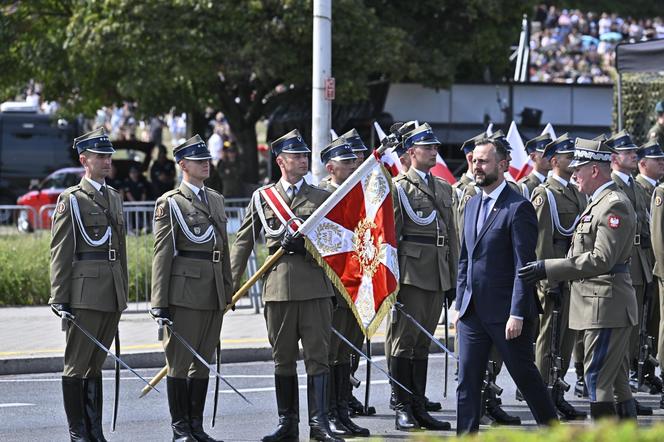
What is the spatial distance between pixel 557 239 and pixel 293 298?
2803 millimetres

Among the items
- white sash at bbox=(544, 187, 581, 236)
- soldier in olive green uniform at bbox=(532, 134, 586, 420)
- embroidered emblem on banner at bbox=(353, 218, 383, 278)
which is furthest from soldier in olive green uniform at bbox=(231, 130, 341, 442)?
white sash at bbox=(544, 187, 581, 236)

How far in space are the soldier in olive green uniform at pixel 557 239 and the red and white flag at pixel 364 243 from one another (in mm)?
1718

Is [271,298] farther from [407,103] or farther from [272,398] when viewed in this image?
[407,103]

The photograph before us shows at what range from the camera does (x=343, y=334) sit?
10.7 m

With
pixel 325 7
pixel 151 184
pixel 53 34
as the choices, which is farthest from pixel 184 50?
pixel 325 7

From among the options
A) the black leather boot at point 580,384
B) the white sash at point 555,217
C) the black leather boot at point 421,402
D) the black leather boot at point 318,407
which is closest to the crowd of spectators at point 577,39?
the black leather boot at point 580,384

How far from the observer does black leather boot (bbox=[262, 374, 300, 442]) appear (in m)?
9.58

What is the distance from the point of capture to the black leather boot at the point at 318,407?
9453mm

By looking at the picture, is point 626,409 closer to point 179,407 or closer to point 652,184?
point 179,407

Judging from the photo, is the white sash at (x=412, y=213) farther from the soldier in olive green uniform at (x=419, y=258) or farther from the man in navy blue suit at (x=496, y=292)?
the man in navy blue suit at (x=496, y=292)

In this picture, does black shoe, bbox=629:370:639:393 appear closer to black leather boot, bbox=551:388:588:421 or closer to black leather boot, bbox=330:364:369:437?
black leather boot, bbox=551:388:588:421

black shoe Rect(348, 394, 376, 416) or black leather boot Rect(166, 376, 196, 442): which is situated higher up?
black leather boot Rect(166, 376, 196, 442)

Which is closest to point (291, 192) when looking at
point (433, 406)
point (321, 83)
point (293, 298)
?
point (293, 298)

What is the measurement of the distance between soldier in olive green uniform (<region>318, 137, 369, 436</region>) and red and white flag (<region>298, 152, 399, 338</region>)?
356mm
